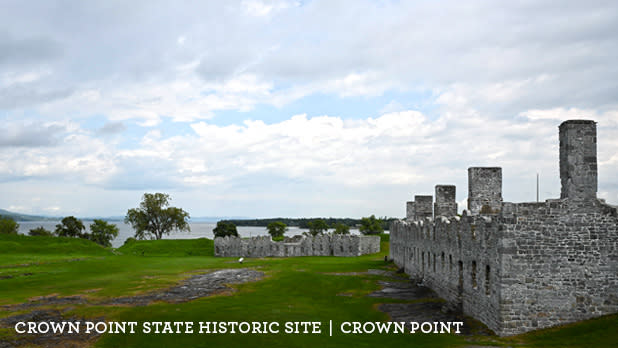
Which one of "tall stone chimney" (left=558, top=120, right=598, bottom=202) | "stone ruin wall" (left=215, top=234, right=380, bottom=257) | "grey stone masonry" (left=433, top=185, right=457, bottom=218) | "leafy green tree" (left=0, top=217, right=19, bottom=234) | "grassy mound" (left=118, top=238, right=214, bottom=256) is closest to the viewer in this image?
"tall stone chimney" (left=558, top=120, right=598, bottom=202)

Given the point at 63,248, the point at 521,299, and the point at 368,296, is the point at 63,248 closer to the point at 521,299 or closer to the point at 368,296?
the point at 368,296

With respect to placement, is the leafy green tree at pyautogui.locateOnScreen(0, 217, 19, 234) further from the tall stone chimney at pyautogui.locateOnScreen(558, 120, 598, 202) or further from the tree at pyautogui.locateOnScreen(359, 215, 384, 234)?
the tall stone chimney at pyautogui.locateOnScreen(558, 120, 598, 202)

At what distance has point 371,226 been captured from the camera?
107812 mm

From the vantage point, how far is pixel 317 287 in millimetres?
35469

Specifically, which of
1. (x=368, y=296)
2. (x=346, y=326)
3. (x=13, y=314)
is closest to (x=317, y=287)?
(x=368, y=296)

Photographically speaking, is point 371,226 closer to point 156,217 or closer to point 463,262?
point 156,217

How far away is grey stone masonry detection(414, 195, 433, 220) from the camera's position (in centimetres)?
4831

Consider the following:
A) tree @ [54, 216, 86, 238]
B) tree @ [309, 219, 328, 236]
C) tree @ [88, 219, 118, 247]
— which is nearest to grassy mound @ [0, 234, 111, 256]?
tree @ [54, 216, 86, 238]

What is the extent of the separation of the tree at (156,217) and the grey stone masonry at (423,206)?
66.3m

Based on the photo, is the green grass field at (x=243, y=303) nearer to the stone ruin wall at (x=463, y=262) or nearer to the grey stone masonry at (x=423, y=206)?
the stone ruin wall at (x=463, y=262)

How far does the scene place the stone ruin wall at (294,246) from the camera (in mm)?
67438

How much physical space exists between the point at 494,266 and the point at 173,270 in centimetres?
3312

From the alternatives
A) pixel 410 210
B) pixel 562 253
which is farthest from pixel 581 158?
pixel 410 210

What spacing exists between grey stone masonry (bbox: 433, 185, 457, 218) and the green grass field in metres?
8.05
